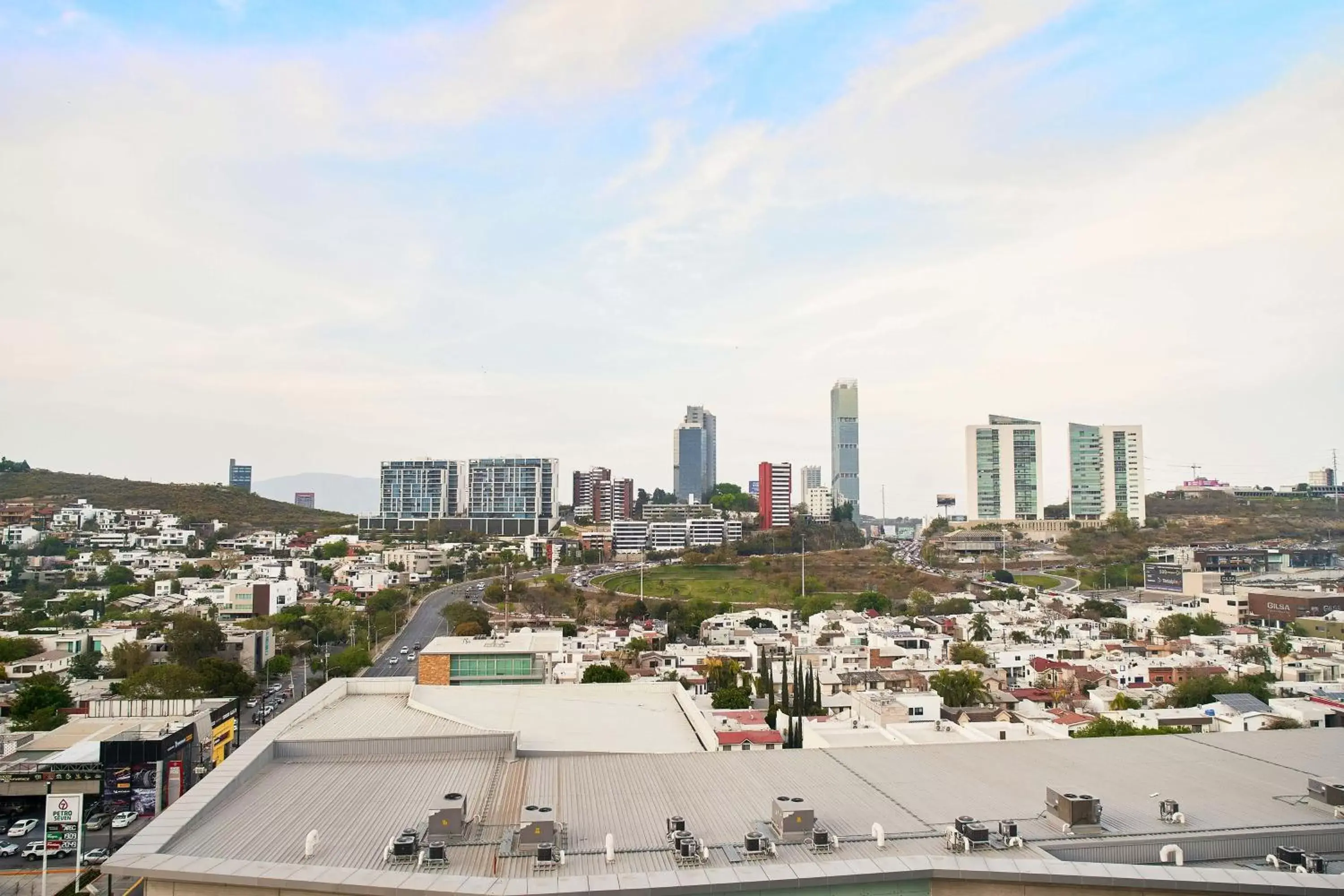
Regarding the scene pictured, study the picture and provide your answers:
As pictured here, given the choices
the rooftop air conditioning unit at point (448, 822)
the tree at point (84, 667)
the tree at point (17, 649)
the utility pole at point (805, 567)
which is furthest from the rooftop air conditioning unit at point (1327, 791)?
the utility pole at point (805, 567)

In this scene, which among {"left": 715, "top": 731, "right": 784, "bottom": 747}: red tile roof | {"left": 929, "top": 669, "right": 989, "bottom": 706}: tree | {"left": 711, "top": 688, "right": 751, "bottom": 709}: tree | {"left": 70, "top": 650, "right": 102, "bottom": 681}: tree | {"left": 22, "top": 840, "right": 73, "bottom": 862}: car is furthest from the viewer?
{"left": 70, "top": 650, "right": 102, "bottom": 681}: tree

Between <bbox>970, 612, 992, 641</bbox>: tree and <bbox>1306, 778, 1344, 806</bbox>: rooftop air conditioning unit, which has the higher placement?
<bbox>1306, 778, 1344, 806</bbox>: rooftop air conditioning unit

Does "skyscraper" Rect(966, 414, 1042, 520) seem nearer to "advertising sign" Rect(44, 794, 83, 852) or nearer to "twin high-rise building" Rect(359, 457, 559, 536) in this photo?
"twin high-rise building" Rect(359, 457, 559, 536)

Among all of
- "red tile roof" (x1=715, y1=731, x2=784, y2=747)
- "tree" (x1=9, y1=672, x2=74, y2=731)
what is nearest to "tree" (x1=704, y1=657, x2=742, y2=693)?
"red tile roof" (x1=715, y1=731, x2=784, y2=747)

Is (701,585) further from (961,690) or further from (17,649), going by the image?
(17,649)

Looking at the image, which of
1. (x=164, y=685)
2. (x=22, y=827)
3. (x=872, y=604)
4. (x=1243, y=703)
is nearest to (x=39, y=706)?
(x=164, y=685)

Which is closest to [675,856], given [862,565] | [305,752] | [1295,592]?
[305,752]
